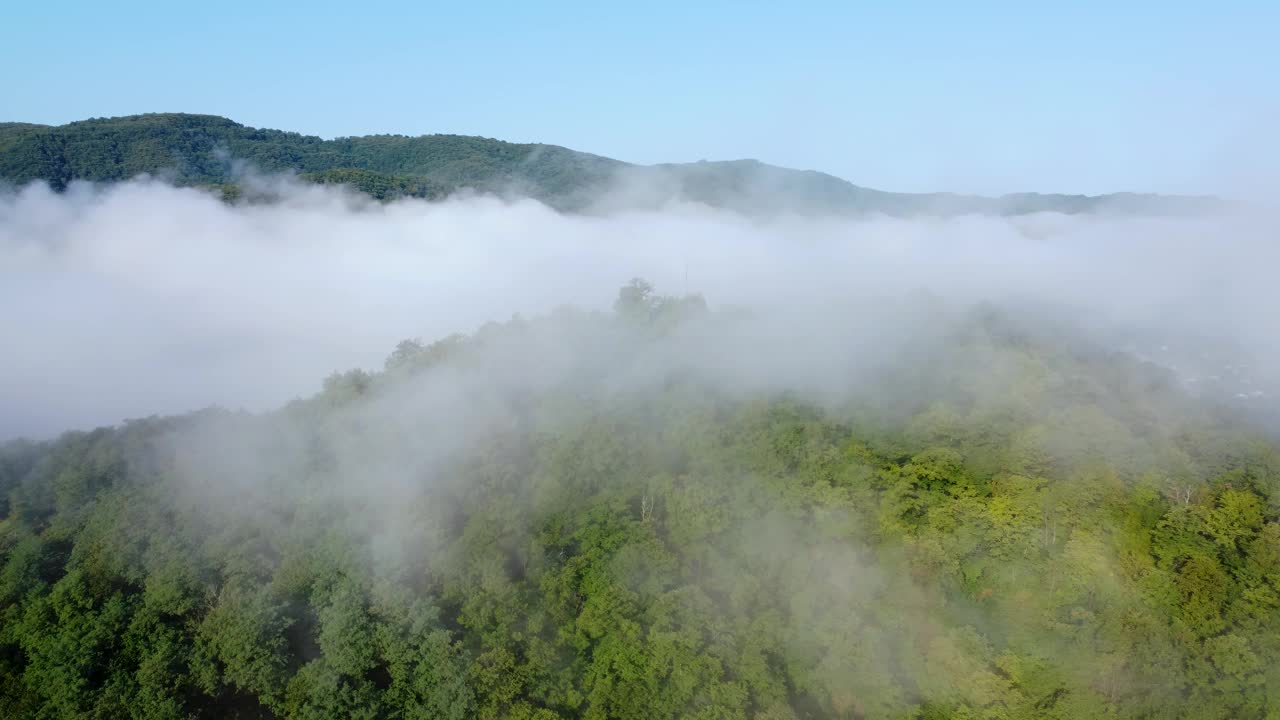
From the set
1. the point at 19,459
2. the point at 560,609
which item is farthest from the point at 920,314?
the point at 19,459

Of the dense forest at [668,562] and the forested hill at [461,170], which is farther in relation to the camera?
the forested hill at [461,170]

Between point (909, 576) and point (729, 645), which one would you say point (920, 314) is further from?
point (729, 645)

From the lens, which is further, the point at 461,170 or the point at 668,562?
the point at 461,170

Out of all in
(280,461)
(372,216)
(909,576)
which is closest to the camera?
(909,576)

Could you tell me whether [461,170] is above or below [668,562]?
above

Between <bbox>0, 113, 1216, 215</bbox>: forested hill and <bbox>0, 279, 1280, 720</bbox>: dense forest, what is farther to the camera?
<bbox>0, 113, 1216, 215</bbox>: forested hill
